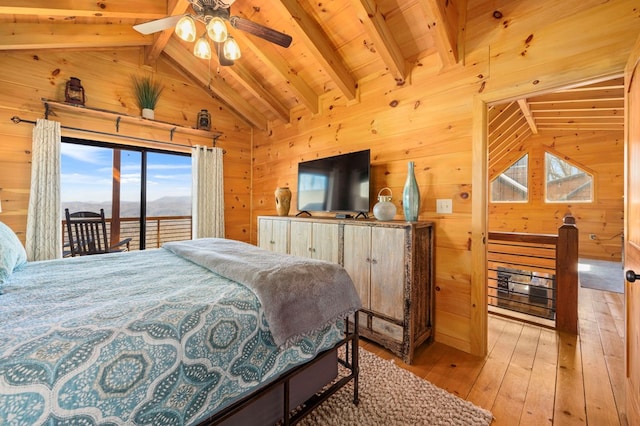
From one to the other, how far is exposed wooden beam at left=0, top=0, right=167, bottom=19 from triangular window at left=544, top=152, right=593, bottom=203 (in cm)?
766

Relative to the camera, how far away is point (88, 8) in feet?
7.48

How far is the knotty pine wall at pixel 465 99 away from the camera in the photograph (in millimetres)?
1679

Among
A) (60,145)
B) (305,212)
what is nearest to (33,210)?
(60,145)

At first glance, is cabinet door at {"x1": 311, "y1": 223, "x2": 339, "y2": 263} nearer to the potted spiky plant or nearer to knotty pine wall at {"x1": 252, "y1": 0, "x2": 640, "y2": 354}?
knotty pine wall at {"x1": 252, "y1": 0, "x2": 640, "y2": 354}

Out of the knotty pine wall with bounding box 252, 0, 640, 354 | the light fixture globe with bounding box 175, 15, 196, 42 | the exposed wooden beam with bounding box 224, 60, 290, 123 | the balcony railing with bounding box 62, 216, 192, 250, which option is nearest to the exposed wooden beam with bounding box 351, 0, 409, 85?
the knotty pine wall with bounding box 252, 0, 640, 354

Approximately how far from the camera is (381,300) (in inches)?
83.6

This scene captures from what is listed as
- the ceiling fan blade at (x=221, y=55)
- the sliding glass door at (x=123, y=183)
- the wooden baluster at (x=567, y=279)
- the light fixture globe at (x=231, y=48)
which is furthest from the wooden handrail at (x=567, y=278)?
the sliding glass door at (x=123, y=183)

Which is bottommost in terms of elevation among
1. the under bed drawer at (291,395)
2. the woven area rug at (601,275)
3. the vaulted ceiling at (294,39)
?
the woven area rug at (601,275)

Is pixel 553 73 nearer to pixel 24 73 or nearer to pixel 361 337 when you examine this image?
pixel 361 337

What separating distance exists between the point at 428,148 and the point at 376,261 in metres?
1.12

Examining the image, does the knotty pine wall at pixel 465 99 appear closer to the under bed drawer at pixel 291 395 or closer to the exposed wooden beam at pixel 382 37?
the exposed wooden beam at pixel 382 37

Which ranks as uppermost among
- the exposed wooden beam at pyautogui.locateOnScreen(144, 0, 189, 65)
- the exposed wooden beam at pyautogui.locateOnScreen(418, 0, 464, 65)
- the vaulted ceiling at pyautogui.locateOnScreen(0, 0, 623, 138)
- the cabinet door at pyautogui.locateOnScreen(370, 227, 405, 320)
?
the exposed wooden beam at pyautogui.locateOnScreen(144, 0, 189, 65)

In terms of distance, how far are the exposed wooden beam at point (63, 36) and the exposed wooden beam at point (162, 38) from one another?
0.19 metres

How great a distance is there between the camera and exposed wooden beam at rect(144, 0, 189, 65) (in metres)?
2.48
